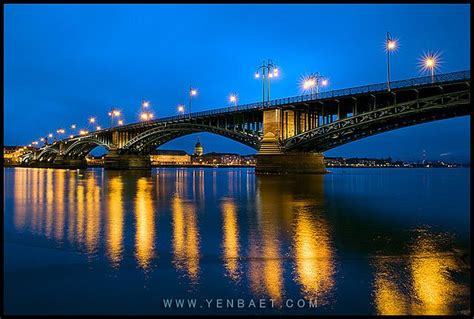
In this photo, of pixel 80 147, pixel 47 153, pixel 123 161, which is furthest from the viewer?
pixel 47 153

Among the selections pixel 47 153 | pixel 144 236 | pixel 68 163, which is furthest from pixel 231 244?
pixel 47 153

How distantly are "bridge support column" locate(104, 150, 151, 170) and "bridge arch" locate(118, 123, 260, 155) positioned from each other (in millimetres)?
1504

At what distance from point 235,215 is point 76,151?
125085 mm

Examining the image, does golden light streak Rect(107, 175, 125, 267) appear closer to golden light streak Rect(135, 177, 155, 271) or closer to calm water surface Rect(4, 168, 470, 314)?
calm water surface Rect(4, 168, 470, 314)

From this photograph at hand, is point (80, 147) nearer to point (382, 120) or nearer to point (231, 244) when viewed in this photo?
point (382, 120)

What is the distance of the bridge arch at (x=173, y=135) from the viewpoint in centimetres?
6825

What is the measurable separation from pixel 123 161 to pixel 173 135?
17.7m

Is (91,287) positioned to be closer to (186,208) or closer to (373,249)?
(373,249)

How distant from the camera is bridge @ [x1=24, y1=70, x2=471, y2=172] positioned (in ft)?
152

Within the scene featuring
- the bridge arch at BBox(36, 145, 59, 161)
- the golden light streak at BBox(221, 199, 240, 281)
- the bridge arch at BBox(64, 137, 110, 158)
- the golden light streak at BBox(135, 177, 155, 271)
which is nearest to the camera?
the golden light streak at BBox(221, 199, 240, 281)

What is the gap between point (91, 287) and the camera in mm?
7664

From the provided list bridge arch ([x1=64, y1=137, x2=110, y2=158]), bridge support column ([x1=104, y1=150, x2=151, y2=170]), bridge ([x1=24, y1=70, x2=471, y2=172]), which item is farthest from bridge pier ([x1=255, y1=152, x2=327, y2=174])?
bridge arch ([x1=64, y1=137, x2=110, y2=158])

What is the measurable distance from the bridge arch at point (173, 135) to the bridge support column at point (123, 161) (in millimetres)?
1504

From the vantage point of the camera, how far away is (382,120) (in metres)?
50.8
